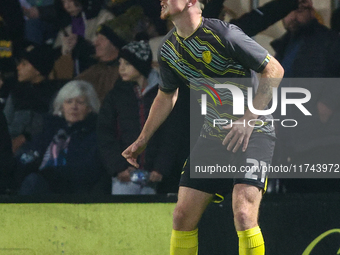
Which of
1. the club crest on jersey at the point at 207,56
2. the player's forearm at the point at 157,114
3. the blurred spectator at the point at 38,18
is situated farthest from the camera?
the blurred spectator at the point at 38,18

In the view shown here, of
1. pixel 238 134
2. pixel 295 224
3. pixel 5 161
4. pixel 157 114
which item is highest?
pixel 157 114

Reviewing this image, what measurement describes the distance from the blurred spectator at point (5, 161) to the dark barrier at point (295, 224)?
5.74 feet

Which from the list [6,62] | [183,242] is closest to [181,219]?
[183,242]

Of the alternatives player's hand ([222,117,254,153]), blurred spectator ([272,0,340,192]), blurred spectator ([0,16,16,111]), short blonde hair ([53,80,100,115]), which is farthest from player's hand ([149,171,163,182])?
blurred spectator ([0,16,16,111])

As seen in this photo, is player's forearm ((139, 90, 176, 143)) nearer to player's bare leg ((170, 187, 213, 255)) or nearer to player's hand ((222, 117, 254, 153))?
player's bare leg ((170, 187, 213, 255))

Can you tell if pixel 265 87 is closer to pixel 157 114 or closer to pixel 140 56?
pixel 157 114

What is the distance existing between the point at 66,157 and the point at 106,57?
935 mm

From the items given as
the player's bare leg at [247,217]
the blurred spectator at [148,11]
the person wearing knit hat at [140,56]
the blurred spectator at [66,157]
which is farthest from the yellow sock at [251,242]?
the blurred spectator at [148,11]

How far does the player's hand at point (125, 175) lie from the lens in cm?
415

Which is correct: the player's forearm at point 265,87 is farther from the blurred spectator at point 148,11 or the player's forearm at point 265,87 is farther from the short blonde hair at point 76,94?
the short blonde hair at point 76,94

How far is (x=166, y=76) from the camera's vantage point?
3203 millimetres

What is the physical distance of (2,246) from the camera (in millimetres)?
4195

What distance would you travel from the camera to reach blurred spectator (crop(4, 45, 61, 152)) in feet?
14.0

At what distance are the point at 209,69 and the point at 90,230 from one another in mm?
1922
